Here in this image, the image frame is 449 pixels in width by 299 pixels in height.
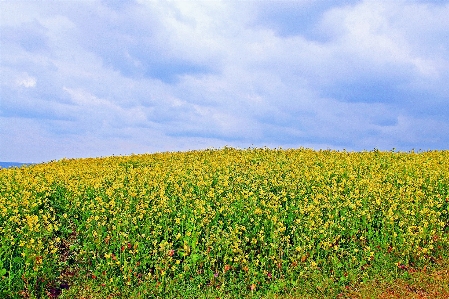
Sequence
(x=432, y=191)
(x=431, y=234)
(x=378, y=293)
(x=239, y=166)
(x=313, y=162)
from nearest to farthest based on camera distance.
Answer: (x=378, y=293) → (x=431, y=234) → (x=432, y=191) → (x=239, y=166) → (x=313, y=162)

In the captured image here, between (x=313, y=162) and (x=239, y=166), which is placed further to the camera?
(x=313, y=162)

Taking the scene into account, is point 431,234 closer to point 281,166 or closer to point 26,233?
point 281,166

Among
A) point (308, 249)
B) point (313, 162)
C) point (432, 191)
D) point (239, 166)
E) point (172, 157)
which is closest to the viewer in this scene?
point (308, 249)

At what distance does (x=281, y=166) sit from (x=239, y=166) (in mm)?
1634

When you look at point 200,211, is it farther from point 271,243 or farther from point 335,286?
point 335,286

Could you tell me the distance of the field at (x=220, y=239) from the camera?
9.23m

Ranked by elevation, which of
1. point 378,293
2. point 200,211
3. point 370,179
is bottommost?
point 378,293

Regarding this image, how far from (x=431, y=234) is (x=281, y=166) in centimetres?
684

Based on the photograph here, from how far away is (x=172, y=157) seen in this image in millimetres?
21875

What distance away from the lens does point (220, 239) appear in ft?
31.3

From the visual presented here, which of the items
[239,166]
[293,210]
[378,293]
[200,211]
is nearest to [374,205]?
[293,210]

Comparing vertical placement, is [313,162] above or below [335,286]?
above

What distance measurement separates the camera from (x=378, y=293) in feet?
30.7

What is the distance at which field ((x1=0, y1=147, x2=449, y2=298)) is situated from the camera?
9.23 metres
